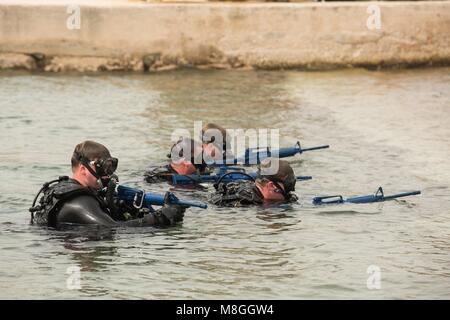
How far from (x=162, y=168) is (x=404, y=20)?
9.36 metres

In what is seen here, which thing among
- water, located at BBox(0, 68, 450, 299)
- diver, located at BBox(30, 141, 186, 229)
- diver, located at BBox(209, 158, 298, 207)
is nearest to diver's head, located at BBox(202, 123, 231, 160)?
water, located at BBox(0, 68, 450, 299)

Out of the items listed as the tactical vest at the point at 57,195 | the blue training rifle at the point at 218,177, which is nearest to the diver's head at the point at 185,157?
the blue training rifle at the point at 218,177

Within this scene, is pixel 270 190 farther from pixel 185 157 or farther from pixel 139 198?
pixel 139 198

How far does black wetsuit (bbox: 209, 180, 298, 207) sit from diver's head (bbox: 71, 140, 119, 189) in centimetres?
204

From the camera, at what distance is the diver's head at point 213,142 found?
559 inches

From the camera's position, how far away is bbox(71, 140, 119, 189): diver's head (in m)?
10.8

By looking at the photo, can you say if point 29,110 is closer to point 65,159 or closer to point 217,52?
point 65,159

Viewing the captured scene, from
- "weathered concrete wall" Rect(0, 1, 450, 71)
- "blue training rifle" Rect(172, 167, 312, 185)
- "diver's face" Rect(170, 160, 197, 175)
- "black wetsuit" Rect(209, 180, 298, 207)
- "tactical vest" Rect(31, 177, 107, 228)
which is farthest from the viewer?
"weathered concrete wall" Rect(0, 1, 450, 71)

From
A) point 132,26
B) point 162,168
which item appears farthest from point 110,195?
point 132,26

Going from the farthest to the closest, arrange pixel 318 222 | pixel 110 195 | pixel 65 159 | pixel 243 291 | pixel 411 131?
pixel 411 131
pixel 65 159
pixel 318 222
pixel 110 195
pixel 243 291

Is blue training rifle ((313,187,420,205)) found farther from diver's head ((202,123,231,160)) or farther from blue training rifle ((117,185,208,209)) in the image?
blue training rifle ((117,185,208,209))

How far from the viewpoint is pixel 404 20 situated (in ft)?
72.9

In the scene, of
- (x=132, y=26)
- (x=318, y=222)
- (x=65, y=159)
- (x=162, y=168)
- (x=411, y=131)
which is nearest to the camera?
(x=318, y=222)

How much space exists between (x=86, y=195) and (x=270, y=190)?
2.41 metres
